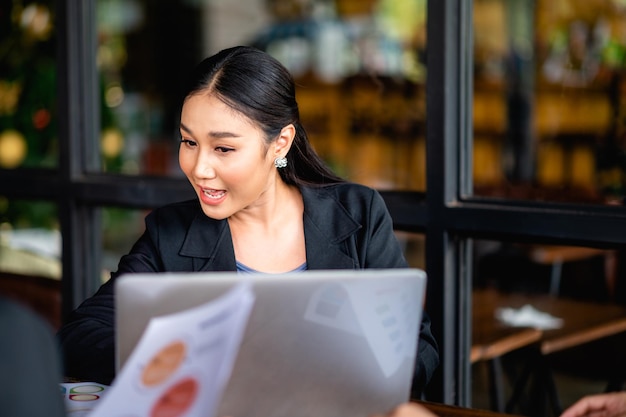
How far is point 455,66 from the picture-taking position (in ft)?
7.27

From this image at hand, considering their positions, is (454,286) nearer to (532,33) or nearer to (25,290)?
(25,290)

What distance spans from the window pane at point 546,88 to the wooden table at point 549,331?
322cm

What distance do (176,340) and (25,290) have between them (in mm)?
2663

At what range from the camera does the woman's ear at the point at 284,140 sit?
1808 mm

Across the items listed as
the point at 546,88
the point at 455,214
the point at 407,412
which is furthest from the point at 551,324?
the point at 546,88

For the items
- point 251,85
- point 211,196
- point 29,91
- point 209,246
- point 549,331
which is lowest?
point 549,331

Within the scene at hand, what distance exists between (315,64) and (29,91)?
4.54 m

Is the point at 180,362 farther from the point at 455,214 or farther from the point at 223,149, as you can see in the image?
the point at 455,214

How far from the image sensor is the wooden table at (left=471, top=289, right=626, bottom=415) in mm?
2639

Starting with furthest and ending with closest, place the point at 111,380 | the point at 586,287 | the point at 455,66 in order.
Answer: the point at 586,287 < the point at 455,66 < the point at 111,380

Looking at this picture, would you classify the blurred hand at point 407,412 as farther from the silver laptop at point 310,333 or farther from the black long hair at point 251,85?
the black long hair at point 251,85

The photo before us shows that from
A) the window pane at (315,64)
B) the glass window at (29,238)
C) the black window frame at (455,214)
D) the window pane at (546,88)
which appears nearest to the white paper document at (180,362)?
the black window frame at (455,214)

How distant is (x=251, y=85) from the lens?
5.66ft

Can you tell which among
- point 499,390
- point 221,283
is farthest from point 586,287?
point 221,283
